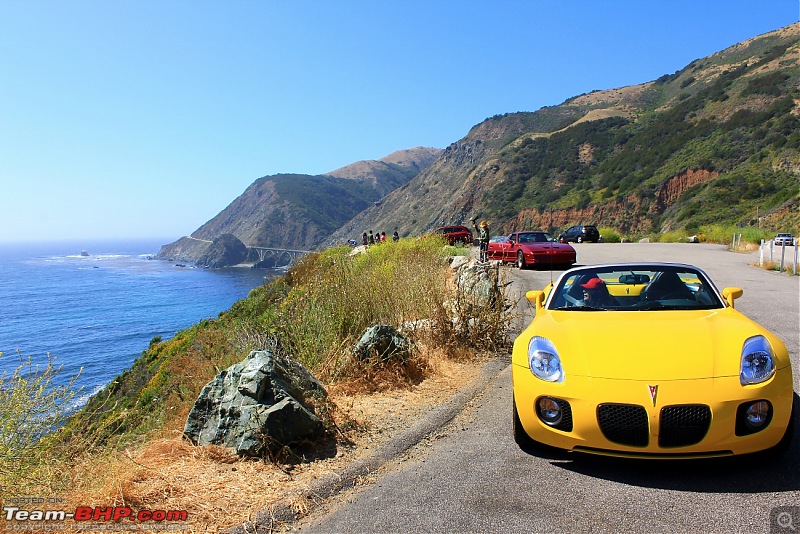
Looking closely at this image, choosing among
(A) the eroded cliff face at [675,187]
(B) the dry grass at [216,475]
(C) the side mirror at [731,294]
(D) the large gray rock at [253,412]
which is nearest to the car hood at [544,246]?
(C) the side mirror at [731,294]

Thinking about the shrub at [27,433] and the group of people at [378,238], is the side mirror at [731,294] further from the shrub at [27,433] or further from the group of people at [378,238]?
the group of people at [378,238]

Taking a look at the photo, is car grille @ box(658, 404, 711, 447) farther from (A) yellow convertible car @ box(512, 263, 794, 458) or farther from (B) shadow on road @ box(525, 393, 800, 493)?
(B) shadow on road @ box(525, 393, 800, 493)

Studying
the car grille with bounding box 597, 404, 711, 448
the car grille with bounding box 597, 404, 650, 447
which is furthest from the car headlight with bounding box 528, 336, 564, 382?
the car grille with bounding box 597, 404, 711, 448

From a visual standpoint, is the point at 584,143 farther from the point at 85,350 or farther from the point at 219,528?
the point at 219,528

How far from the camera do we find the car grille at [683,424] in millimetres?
3295

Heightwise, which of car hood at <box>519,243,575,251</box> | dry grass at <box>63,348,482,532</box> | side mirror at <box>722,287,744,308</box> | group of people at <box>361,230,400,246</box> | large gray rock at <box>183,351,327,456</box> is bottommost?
dry grass at <box>63,348,482,532</box>

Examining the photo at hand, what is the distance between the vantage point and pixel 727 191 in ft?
153

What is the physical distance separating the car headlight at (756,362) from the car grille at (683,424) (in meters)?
0.36

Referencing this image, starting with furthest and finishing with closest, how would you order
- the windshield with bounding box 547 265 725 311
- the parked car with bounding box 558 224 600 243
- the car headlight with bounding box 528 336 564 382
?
the parked car with bounding box 558 224 600 243
the windshield with bounding box 547 265 725 311
the car headlight with bounding box 528 336 564 382

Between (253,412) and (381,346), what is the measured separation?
2.13 m

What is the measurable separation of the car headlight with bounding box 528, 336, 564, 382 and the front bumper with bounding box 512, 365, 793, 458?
0.63 feet

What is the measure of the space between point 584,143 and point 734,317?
83.4 m

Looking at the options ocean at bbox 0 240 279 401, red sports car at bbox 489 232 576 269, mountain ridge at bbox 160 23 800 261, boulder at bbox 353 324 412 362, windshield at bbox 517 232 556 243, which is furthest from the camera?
mountain ridge at bbox 160 23 800 261

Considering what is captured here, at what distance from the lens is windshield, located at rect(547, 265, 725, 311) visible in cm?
470
